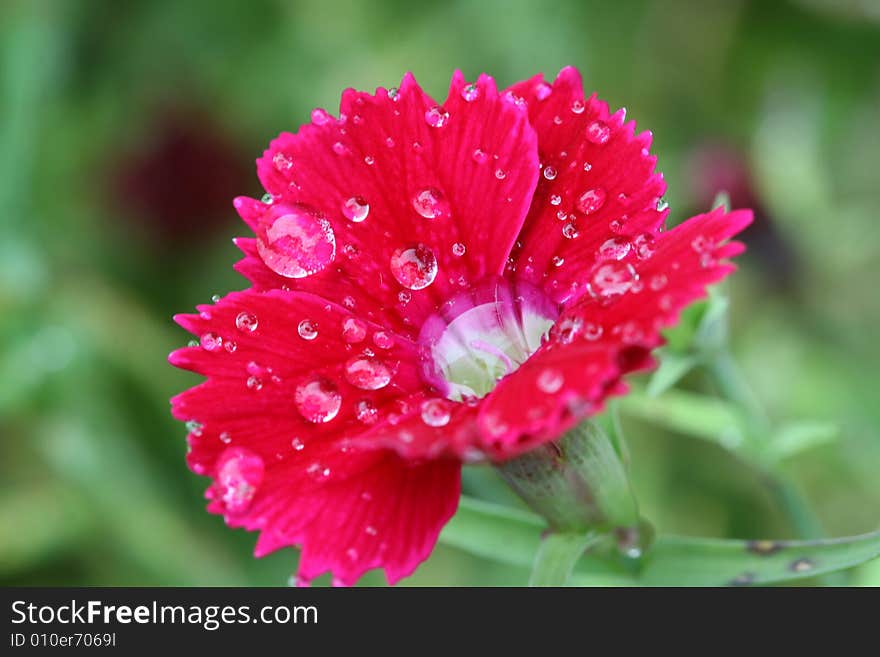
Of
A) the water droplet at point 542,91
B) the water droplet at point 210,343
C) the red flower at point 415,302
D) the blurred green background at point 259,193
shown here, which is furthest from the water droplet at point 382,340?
the blurred green background at point 259,193

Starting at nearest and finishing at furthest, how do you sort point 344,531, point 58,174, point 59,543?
point 344,531
point 59,543
point 58,174

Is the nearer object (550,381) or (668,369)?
(550,381)

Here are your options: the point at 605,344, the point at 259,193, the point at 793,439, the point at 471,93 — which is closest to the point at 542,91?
Answer: the point at 471,93

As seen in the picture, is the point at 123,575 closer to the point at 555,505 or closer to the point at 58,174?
the point at 58,174

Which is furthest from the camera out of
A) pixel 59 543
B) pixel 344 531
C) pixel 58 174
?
pixel 58 174

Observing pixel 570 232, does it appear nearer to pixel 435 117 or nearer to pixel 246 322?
pixel 435 117

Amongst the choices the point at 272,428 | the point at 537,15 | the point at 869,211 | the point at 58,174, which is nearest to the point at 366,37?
the point at 537,15

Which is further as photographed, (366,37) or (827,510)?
(366,37)
